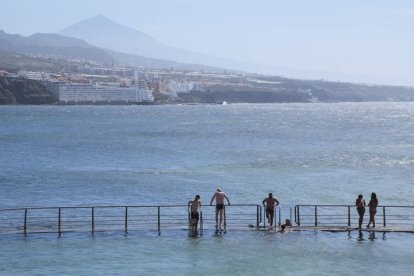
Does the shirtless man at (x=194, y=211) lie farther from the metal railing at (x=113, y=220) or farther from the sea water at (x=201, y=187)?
the metal railing at (x=113, y=220)

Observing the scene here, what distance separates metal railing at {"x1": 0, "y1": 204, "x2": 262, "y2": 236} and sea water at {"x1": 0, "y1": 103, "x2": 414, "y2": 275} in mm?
1165

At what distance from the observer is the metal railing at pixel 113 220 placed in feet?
85.6

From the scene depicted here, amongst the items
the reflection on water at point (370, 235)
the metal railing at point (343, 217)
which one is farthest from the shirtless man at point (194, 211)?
the metal railing at point (343, 217)

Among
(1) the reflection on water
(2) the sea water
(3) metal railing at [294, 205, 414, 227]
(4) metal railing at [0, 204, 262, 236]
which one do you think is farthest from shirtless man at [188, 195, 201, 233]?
(3) metal railing at [294, 205, 414, 227]

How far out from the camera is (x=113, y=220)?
1219 inches

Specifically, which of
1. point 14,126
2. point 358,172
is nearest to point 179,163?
point 358,172

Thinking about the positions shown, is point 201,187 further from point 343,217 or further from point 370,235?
point 370,235

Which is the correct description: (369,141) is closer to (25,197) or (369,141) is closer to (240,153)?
(240,153)

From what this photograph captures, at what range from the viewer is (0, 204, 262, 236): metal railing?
26.1 metres

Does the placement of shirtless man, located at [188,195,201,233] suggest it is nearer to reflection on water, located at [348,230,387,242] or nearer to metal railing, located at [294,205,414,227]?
reflection on water, located at [348,230,387,242]

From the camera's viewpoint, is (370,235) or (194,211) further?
(370,235)

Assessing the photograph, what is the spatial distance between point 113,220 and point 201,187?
51.6 ft

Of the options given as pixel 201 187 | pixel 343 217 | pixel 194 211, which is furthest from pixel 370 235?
pixel 201 187

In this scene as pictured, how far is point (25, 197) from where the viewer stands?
4209 centimetres
